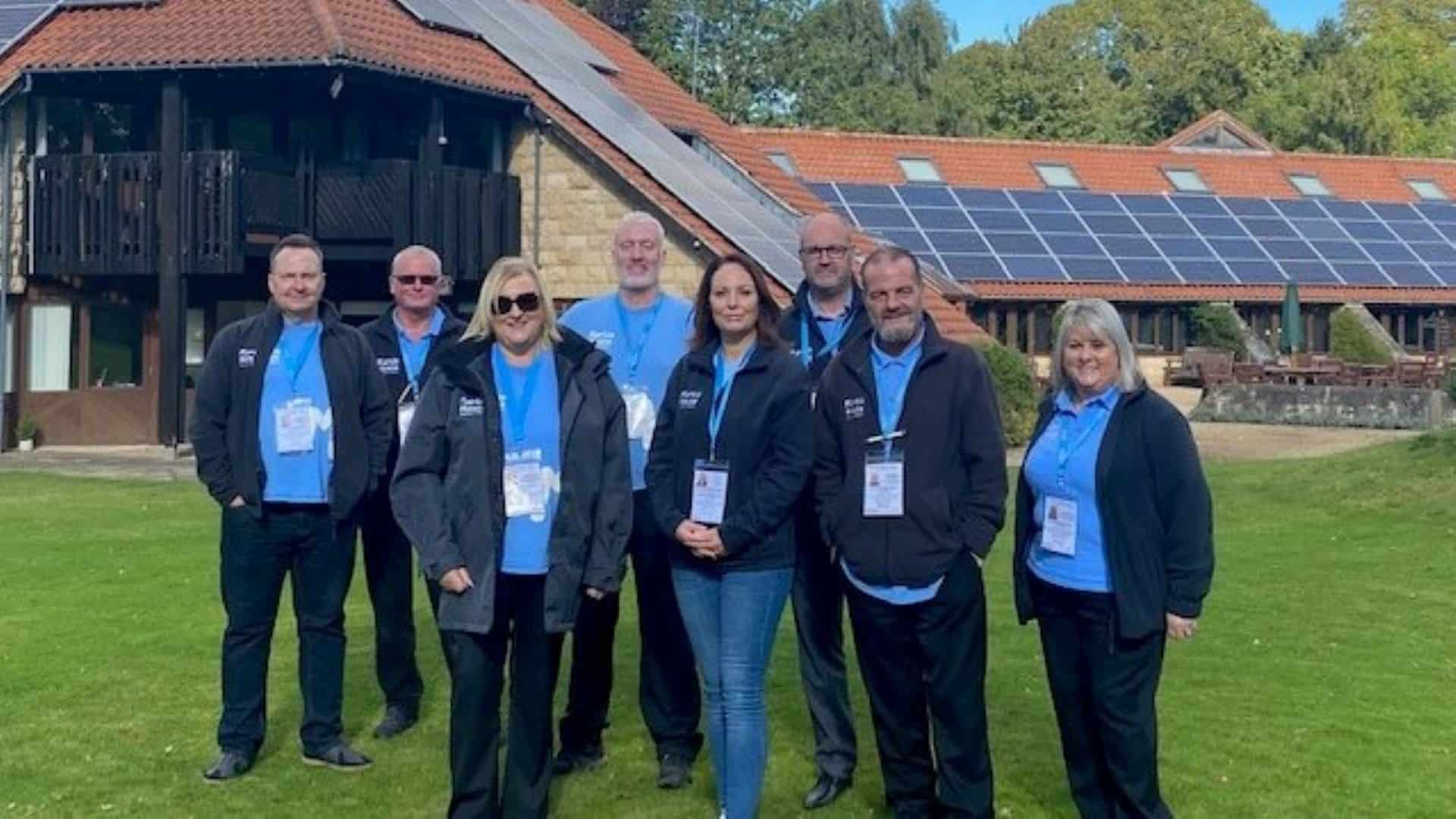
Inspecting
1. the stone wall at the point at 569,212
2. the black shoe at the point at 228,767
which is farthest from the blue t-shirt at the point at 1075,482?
the stone wall at the point at 569,212

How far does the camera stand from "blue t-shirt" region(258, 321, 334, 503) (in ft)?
21.6

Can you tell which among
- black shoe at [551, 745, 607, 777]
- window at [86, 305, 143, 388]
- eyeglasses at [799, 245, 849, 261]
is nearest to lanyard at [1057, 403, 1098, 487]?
eyeglasses at [799, 245, 849, 261]

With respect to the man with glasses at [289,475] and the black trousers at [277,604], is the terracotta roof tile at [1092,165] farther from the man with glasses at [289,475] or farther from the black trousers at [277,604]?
the black trousers at [277,604]

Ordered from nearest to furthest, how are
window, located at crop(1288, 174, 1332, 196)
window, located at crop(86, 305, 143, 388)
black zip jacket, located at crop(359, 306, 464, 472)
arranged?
1. black zip jacket, located at crop(359, 306, 464, 472)
2. window, located at crop(86, 305, 143, 388)
3. window, located at crop(1288, 174, 1332, 196)

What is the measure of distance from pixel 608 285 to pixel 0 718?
17201 mm

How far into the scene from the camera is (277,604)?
679 centimetres

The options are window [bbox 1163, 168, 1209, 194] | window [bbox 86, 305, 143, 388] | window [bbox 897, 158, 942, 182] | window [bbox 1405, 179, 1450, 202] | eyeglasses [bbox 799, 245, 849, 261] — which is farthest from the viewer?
window [bbox 1405, 179, 1450, 202]

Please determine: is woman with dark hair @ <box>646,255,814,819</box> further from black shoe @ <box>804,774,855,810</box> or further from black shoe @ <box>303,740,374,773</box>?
black shoe @ <box>303,740,374,773</box>

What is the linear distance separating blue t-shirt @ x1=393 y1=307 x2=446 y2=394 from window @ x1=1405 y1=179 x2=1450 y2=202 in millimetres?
41722

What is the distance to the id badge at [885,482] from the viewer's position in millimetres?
5715

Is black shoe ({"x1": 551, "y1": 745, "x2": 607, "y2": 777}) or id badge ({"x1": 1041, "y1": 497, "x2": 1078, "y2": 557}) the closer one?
id badge ({"x1": 1041, "y1": 497, "x2": 1078, "y2": 557})

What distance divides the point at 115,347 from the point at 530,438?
20.9m

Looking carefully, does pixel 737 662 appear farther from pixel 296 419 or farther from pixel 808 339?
pixel 296 419

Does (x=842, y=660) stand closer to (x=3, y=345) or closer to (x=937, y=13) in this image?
(x=3, y=345)
